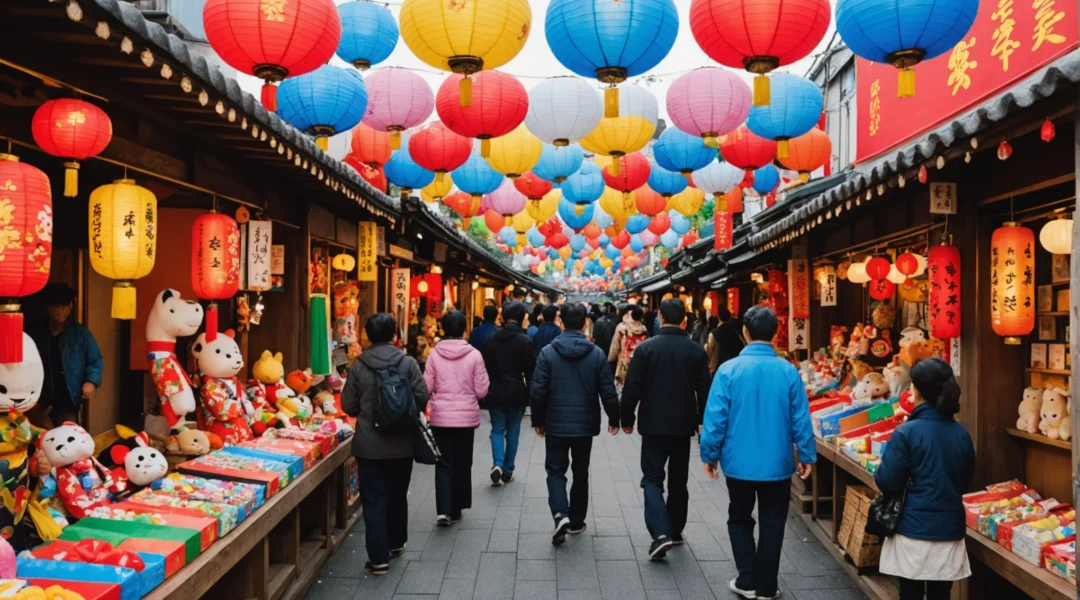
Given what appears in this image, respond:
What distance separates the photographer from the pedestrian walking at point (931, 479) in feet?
17.5

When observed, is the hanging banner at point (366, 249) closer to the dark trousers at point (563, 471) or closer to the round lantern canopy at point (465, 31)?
the dark trousers at point (563, 471)

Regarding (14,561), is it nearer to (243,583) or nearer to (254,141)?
(243,583)

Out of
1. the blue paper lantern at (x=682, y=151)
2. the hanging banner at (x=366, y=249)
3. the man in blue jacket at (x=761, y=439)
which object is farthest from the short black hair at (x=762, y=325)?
the hanging banner at (x=366, y=249)

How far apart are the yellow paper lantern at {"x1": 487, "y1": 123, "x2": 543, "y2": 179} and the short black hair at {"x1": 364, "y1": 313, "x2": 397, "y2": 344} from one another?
288cm

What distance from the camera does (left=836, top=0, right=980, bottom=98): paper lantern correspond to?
17.0 feet

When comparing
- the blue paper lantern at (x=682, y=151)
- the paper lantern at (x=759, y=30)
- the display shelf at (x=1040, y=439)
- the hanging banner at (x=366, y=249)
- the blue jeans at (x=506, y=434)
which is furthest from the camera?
the hanging banner at (x=366, y=249)

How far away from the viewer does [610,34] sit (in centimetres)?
609

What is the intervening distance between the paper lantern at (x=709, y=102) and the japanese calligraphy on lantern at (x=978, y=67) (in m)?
2.88

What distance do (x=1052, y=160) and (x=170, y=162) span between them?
7.17 metres

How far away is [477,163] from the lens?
36.1ft

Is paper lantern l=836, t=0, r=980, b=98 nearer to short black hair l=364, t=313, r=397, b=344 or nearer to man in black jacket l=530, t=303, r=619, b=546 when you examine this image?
man in black jacket l=530, t=303, r=619, b=546

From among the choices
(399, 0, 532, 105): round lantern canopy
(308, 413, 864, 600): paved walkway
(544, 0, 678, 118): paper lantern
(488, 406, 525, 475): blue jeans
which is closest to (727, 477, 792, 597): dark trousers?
(308, 413, 864, 600): paved walkway

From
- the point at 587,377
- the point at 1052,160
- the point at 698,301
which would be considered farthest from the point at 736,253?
the point at 698,301

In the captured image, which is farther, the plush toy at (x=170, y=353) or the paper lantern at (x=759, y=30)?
the plush toy at (x=170, y=353)
